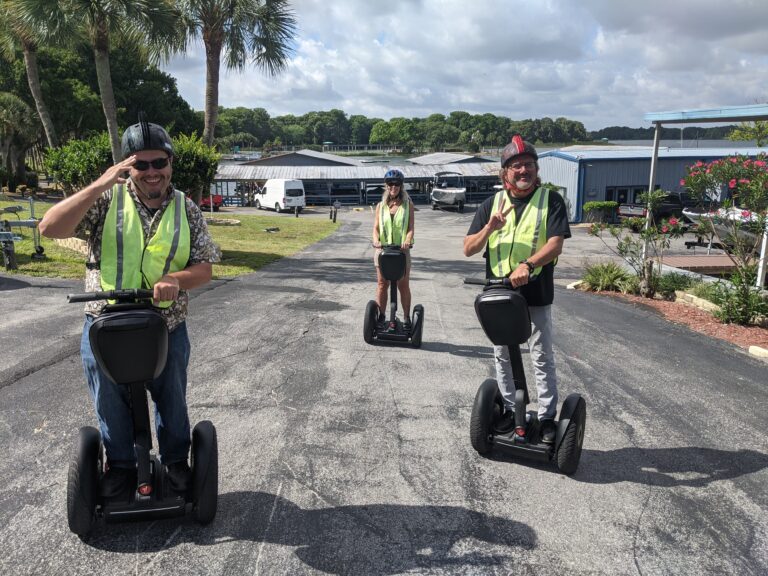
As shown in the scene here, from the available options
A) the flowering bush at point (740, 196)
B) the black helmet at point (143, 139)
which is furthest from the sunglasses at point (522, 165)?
the flowering bush at point (740, 196)

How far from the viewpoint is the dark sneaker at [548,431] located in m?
3.66

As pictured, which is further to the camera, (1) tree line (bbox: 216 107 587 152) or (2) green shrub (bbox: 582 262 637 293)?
(1) tree line (bbox: 216 107 587 152)

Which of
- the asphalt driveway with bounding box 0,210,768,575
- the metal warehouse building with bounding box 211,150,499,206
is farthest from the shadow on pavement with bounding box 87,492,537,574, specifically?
the metal warehouse building with bounding box 211,150,499,206

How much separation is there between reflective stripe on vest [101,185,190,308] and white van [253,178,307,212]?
33.8m

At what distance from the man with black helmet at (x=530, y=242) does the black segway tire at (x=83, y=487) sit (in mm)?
2295

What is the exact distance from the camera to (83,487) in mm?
2725

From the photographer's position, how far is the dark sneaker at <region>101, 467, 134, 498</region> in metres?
2.82

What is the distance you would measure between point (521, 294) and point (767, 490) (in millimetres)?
1815

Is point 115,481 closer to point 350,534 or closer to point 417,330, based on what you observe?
point 350,534

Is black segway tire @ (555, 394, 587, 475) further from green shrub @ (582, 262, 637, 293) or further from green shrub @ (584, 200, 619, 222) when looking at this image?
green shrub @ (584, 200, 619, 222)

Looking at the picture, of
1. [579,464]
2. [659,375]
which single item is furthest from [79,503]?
[659,375]

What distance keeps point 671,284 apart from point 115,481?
10.3 metres

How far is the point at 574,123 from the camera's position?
106 meters

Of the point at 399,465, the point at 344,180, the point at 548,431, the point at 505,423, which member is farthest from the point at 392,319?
the point at 344,180
